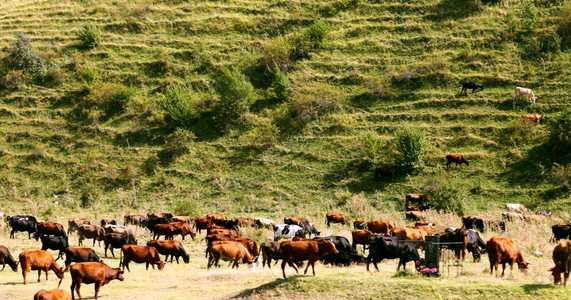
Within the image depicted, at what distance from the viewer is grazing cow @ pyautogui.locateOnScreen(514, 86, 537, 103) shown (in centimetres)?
5306

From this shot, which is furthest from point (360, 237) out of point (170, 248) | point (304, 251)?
point (170, 248)

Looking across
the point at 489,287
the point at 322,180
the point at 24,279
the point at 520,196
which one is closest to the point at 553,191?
the point at 520,196

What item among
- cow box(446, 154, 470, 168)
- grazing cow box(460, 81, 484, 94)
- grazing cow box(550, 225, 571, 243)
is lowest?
grazing cow box(550, 225, 571, 243)

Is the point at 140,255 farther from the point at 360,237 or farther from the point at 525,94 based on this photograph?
the point at 525,94

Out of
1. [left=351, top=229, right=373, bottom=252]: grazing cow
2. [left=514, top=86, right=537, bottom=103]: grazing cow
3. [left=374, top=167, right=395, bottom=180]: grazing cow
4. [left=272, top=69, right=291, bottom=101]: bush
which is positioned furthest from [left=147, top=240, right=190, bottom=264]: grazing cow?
[left=514, top=86, right=537, bottom=103]: grazing cow

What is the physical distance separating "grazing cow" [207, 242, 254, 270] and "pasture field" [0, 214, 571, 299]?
0.38 m

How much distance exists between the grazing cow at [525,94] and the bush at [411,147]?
11.0 metres

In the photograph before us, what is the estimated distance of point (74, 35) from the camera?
73.8 meters

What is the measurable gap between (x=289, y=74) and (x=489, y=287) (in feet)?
151

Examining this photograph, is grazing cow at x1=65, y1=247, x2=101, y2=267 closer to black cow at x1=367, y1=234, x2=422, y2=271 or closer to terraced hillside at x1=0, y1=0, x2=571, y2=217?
black cow at x1=367, y1=234, x2=422, y2=271

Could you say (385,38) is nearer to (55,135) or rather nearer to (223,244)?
(55,135)

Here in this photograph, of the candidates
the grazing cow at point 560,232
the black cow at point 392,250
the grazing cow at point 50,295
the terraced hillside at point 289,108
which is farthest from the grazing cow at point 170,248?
the grazing cow at point 560,232

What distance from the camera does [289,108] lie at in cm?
5816

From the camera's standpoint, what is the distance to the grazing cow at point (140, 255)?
25.0 metres
